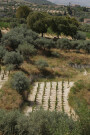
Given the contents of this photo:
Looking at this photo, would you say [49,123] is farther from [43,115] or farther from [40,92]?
[40,92]

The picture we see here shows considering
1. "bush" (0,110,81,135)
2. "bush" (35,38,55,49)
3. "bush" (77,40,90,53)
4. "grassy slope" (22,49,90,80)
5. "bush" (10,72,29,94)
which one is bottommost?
"grassy slope" (22,49,90,80)

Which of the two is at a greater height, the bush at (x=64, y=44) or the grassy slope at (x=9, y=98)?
the grassy slope at (x=9, y=98)

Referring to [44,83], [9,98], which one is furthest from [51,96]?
[9,98]

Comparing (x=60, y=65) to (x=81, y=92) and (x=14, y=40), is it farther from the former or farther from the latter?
(x=81, y=92)

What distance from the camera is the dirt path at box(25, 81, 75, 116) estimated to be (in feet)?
58.3

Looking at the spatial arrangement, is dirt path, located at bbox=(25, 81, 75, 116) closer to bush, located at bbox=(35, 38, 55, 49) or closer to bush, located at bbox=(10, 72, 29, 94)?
bush, located at bbox=(10, 72, 29, 94)

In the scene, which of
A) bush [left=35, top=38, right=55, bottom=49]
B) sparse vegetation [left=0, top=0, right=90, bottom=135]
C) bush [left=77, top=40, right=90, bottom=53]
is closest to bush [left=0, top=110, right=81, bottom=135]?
sparse vegetation [left=0, top=0, right=90, bottom=135]

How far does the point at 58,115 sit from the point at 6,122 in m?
3.32

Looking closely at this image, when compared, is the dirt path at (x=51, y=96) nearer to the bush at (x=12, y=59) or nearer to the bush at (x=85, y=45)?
the bush at (x=12, y=59)

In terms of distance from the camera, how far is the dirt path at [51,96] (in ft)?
58.3

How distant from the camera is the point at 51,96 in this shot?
19938 millimetres

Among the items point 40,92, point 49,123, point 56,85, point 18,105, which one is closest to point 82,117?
point 49,123

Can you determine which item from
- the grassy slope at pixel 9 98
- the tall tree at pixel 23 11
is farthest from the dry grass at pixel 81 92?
the tall tree at pixel 23 11

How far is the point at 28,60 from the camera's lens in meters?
30.1
